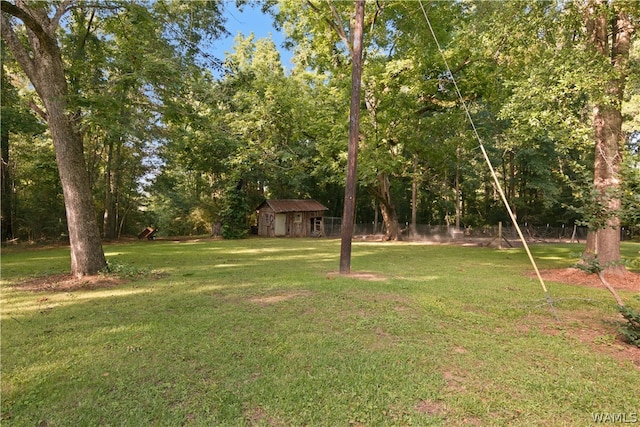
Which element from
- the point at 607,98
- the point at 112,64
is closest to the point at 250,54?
the point at 112,64

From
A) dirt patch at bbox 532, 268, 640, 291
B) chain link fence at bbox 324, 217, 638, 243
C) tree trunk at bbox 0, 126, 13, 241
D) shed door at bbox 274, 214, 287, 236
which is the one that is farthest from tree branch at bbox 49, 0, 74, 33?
chain link fence at bbox 324, 217, 638, 243

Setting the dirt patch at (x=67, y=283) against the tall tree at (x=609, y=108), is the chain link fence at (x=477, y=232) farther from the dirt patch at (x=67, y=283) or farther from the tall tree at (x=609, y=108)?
the dirt patch at (x=67, y=283)

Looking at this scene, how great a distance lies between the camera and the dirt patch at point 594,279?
7910 mm

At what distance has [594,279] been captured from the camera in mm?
8562

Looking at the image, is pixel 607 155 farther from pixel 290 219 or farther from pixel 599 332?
pixel 290 219

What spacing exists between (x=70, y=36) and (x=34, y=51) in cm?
400

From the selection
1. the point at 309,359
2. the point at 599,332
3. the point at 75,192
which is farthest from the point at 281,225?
the point at 309,359

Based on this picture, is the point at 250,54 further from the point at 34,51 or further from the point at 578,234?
the point at 578,234

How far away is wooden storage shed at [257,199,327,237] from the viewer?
87.0 feet

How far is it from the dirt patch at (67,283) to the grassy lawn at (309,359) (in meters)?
0.43

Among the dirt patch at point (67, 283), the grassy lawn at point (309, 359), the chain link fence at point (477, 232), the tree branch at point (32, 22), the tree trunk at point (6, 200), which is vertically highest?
the tree branch at point (32, 22)

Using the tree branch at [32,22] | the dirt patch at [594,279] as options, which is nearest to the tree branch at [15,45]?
the tree branch at [32,22]

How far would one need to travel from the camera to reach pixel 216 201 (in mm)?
28703

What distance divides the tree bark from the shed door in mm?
18769
